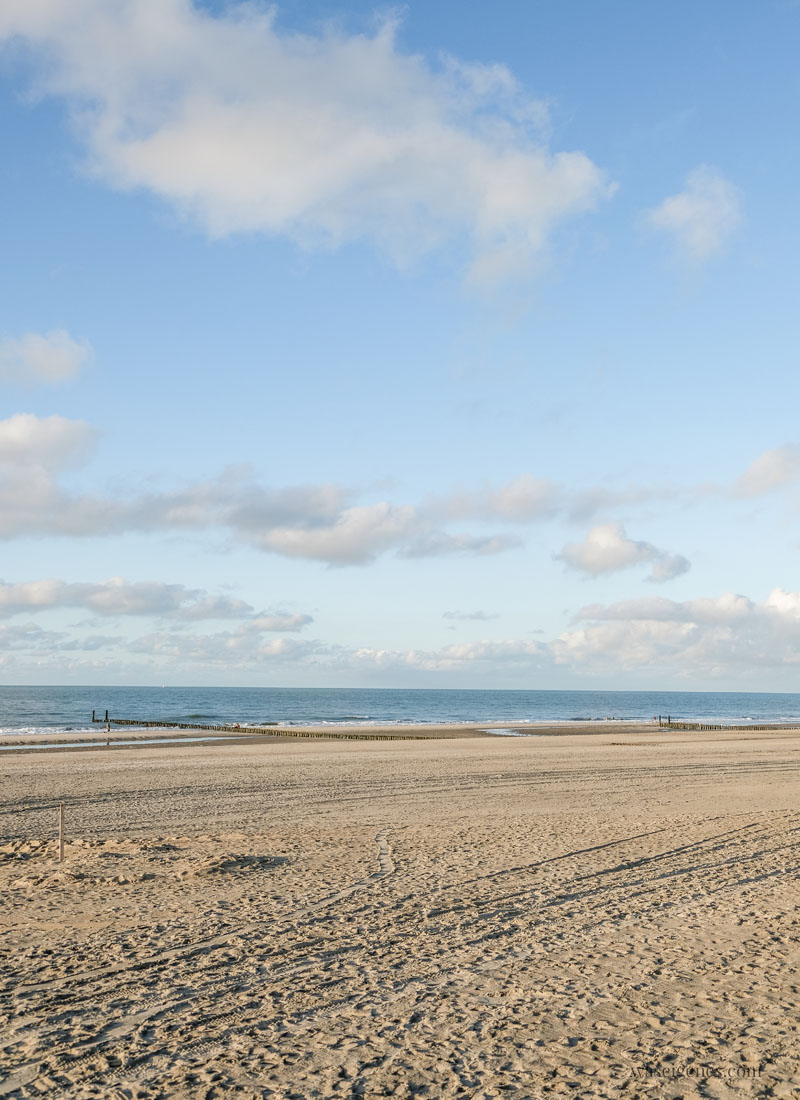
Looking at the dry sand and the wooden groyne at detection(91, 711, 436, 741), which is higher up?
the dry sand

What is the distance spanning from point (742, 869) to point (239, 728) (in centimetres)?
5300

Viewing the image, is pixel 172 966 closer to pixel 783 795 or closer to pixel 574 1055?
pixel 574 1055

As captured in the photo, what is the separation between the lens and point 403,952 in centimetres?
934

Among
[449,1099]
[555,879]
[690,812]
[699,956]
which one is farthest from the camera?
[690,812]

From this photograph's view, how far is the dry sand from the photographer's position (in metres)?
6.55

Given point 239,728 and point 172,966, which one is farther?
point 239,728

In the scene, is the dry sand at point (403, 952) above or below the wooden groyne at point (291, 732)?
above

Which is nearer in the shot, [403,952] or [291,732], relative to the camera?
[403,952]

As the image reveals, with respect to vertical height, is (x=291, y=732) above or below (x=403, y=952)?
below

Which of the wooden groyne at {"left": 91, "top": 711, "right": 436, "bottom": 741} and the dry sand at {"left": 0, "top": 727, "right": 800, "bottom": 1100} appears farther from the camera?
the wooden groyne at {"left": 91, "top": 711, "right": 436, "bottom": 741}

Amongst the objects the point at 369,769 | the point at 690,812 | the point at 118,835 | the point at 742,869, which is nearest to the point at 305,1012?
the point at 742,869

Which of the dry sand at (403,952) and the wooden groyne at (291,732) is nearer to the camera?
the dry sand at (403,952)

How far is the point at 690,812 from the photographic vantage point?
1928 centimetres

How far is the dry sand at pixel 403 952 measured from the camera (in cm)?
655
